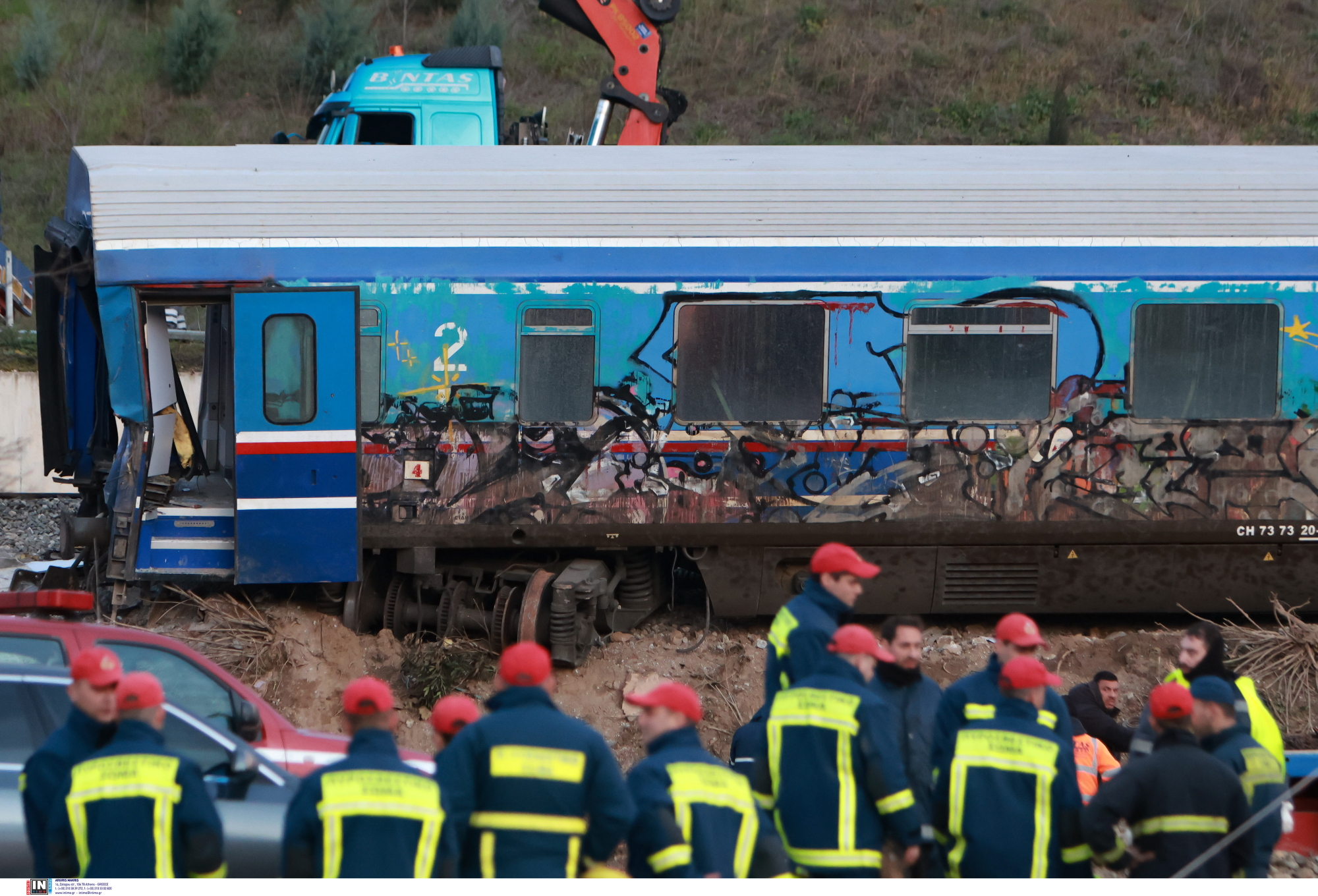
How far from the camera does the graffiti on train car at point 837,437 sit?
29.4 ft

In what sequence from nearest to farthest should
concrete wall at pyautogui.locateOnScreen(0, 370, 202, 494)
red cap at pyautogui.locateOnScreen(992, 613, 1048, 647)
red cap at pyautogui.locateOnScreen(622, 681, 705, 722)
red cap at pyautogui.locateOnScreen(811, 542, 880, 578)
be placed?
1. red cap at pyautogui.locateOnScreen(622, 681, 705, 722)
2. red cap at pyautogui.locateOnScreen(992, 613, 1048, 647)
3. red cap at pyautogui.locateOnScreen(811, 542, 880, 578)
4. concrete wall at pyautogui.locateOnScreen(0, 370, 202, 494)

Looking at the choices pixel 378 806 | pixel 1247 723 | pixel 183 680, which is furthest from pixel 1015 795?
pixel 183 680

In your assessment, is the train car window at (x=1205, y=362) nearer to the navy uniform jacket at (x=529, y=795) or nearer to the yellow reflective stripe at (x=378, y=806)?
the navy uniform jacket at (x=529, y=795)

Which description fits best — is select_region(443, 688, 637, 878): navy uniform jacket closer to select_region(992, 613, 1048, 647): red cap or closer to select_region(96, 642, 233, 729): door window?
select_region(992, 613, 1048, 647): red cap

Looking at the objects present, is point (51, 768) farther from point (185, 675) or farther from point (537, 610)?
point (537, 610)

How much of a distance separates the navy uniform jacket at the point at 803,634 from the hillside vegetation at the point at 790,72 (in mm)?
24869

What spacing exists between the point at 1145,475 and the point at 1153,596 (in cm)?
98

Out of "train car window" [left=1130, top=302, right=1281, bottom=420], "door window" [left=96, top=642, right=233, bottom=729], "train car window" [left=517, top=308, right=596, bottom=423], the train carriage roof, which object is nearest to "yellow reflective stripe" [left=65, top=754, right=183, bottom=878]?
"door window" [left=96, top=642, right=233, bottom=729]

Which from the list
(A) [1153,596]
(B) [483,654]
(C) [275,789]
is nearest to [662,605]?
(B) [483,654]

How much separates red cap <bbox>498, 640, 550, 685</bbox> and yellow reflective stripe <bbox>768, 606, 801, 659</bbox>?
4.09ft

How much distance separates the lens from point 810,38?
108 ft

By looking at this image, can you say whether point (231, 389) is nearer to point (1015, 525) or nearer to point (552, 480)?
point (552, 480)

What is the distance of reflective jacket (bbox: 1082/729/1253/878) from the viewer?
4590mm

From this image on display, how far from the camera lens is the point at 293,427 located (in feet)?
29.2
